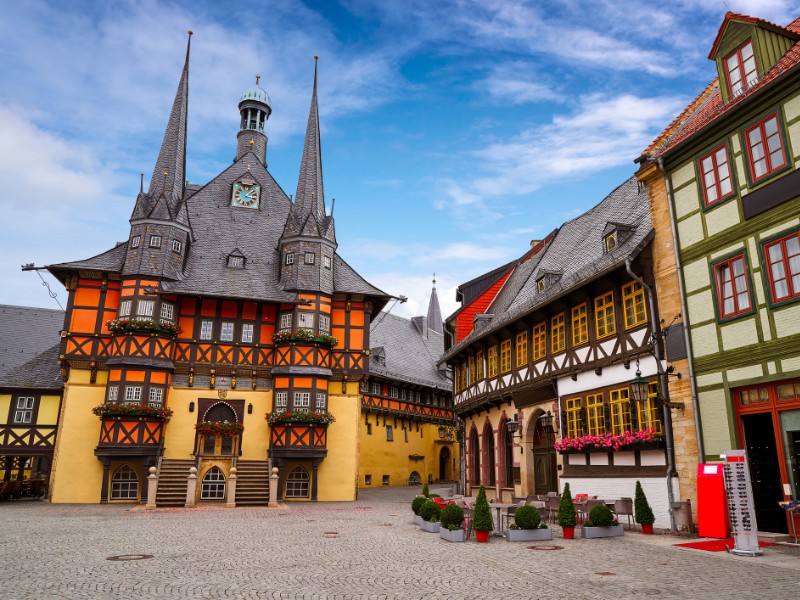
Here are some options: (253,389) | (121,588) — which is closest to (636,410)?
(121,588)

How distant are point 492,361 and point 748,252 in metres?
14.3

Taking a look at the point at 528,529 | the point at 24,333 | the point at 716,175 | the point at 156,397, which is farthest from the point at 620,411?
the point at 24,333

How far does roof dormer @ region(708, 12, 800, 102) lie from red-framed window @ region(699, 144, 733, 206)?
1.42 meters

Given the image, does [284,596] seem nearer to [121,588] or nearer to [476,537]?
[121,588]

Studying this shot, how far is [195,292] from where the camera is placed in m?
28.7

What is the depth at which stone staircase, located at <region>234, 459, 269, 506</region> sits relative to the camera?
26405 millimetres

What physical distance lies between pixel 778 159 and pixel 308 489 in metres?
23.7

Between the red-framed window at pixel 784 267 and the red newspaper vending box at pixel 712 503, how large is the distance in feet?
12.5

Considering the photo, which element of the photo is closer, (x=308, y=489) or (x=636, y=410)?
(x=636, y=410)

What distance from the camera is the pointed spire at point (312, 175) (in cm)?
3244

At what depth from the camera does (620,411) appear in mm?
17344

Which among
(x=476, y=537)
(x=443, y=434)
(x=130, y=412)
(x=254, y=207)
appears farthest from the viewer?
(x=443, y=434)

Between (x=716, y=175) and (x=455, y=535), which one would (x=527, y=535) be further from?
(x=716, y=175)

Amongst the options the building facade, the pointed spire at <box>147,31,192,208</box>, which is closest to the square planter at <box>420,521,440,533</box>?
the building facade
